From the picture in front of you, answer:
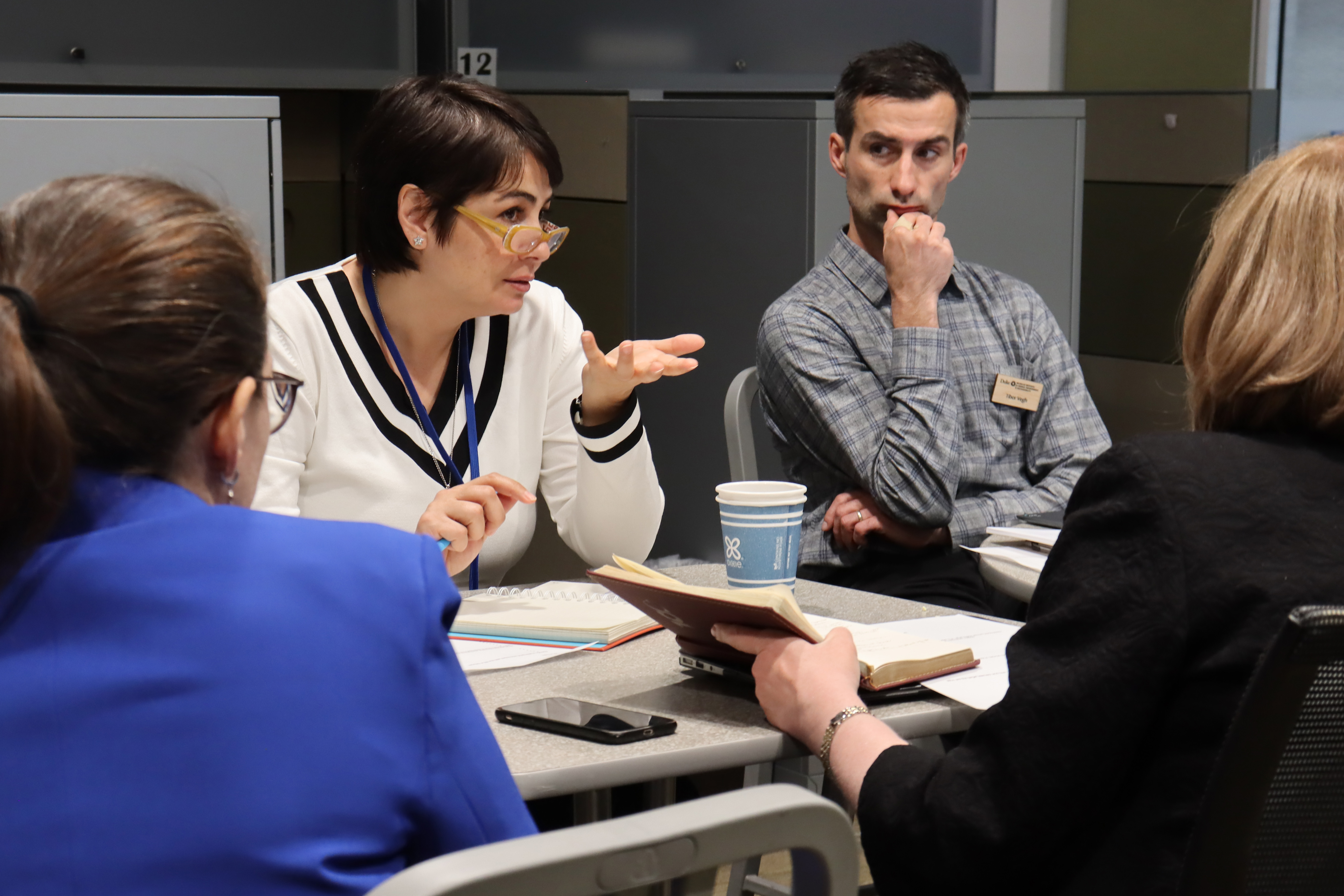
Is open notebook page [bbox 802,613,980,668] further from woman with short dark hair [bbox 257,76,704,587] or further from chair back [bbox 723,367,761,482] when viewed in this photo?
chair back [bbox 723,367,761,482]

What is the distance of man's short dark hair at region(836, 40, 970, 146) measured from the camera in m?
2.45

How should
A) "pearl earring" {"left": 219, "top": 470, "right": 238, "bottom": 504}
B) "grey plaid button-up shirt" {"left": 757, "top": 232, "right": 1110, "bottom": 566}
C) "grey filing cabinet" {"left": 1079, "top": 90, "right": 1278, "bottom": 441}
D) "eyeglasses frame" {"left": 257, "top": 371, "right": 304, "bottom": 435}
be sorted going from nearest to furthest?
"pearl earring" {"left": 219, "top": 470, "right": 238, "bottom": 504} < "eyeglasses frame" {"left": 257, "top": 371, "right": 304, "bottom": 435} < "grey plaid button-up shirt" {"left": 757, "top": 232, "right": 1110, "bottom": 566} < "grey filing cabinet" {"left": 1079, "top": 90, "right": 1278, "bottom": 441}

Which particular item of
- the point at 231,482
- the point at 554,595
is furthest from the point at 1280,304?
the point at 554,595

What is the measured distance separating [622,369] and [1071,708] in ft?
3.16

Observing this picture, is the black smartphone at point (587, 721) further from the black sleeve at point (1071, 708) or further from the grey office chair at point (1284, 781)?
the grey office chair at point (1284, 781)

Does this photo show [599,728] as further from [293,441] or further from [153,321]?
[293,441]

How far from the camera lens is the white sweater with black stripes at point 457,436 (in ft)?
6.07

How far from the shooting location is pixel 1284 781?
2.79ft

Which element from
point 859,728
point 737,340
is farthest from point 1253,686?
point 737,340

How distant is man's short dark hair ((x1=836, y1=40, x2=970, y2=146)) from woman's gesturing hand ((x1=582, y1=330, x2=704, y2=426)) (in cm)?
86

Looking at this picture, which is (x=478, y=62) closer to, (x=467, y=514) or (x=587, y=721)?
(x=467, y=514)

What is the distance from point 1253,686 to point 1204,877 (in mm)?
137

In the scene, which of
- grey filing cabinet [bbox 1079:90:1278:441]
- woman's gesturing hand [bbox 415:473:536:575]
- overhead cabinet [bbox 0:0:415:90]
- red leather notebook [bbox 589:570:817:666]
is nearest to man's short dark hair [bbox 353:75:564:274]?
woman's gesturing hand [bbox 415:473:536:575]

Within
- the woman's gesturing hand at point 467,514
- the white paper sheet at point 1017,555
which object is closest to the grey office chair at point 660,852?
the woman's gesturing hand at point 467,514
